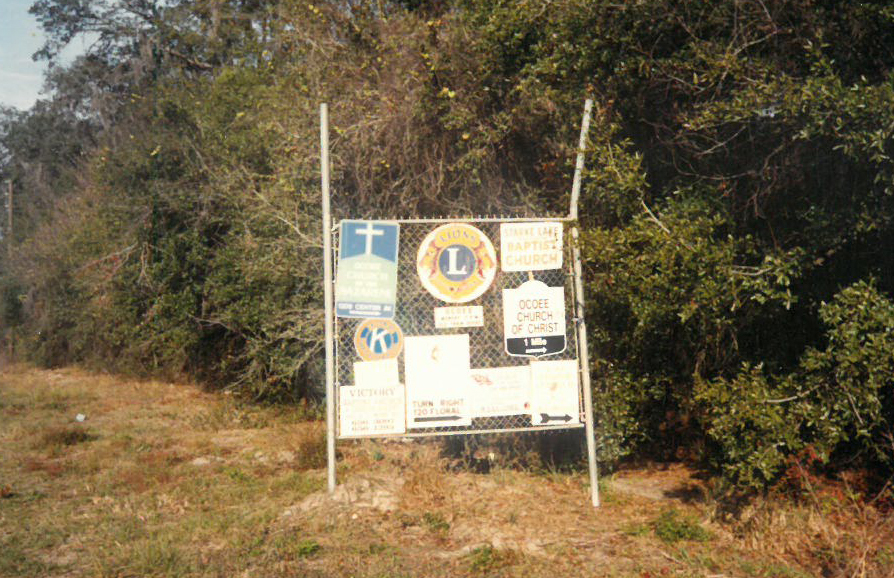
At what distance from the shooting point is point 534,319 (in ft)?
23.1

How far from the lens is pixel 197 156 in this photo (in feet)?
48.4

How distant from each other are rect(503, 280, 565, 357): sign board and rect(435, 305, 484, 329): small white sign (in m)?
0.22

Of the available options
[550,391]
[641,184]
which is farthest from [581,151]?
[550,391]

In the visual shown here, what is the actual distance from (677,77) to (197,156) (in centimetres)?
1003

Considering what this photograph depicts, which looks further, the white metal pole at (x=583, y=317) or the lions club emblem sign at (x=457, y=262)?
the lions club emblem sign at (x=457, y=262)

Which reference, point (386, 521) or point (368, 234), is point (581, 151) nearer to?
point (368, 234)

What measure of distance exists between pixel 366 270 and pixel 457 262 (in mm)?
759

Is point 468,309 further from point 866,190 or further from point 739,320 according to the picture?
point 866,190

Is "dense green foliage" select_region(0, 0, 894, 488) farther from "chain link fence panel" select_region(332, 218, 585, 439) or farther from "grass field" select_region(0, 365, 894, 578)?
"grass field" select_region(0, 365, 894, 578)

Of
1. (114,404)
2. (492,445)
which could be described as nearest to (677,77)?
(492,445)

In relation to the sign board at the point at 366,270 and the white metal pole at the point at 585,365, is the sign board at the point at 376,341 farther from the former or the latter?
the white metal pole at the point at 585,365

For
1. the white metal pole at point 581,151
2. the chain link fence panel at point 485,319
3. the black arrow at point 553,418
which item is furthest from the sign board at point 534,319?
the white metal pole at point 581,151

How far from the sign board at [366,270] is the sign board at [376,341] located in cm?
11

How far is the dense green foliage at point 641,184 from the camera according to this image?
5758 millimetres
